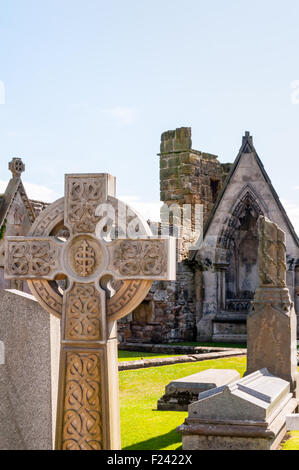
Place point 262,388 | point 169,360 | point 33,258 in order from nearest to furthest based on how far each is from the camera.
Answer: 1. point 33,258
2. point 262,388
3. point 169,360

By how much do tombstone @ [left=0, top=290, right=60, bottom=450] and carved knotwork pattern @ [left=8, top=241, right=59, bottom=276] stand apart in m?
0.39

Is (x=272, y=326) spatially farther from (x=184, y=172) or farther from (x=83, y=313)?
(x=184, y=172)

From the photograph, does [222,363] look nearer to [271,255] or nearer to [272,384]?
[271,255]

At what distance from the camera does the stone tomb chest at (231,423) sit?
19.2 ft

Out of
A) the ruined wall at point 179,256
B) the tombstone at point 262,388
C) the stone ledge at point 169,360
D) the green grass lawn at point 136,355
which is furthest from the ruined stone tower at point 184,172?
the tombstone at point 262,388

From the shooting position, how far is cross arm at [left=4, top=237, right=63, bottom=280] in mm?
4887

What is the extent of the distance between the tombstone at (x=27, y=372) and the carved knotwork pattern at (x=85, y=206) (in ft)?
2.67

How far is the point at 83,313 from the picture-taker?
15.6 ft

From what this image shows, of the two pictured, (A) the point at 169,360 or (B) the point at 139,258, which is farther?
(A) the point at 169,360

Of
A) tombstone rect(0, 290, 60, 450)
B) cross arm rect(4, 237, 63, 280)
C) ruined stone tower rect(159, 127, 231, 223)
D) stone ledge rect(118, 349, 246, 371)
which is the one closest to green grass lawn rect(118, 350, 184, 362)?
stone ledge rect(118, 349, 246, 371)

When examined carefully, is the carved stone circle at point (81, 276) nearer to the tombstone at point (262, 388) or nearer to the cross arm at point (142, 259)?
the cross arm at point (142, 259)

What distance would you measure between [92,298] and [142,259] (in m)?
0.43

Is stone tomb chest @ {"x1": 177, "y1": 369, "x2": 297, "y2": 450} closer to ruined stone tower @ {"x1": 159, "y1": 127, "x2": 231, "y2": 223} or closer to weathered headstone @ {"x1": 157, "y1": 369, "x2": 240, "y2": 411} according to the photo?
weathered headstone @ {"x1": 157, "y1": 369, "x2": 240, "y2": 411}

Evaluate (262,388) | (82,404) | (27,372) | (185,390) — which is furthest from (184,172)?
(82,404)
